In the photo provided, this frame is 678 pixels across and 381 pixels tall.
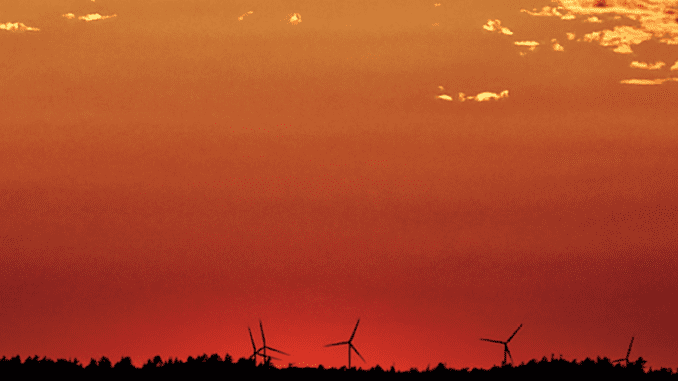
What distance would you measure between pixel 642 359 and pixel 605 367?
2.18m

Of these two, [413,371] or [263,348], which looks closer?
[413,371]

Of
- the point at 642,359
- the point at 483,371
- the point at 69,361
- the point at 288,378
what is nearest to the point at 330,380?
the point at 288,378

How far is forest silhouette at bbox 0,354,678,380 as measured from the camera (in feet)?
180

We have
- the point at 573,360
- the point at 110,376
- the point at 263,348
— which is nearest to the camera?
the point at 110,376

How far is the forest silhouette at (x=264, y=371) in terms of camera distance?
54812 millimetres

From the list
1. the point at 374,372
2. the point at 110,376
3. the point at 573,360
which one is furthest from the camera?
the point at 573,360

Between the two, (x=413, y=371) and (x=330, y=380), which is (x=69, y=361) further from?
(x=413, y=371)

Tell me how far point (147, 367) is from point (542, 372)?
20.9m

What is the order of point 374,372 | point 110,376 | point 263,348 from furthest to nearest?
1. point 263,348
2. point 374,372
3. point 110,376

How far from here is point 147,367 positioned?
56281 mm

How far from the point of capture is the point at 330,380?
56.7 meters

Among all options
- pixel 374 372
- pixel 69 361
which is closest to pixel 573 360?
pixel 374 372

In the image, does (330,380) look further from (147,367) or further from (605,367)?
(605,367)

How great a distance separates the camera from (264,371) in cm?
5681
